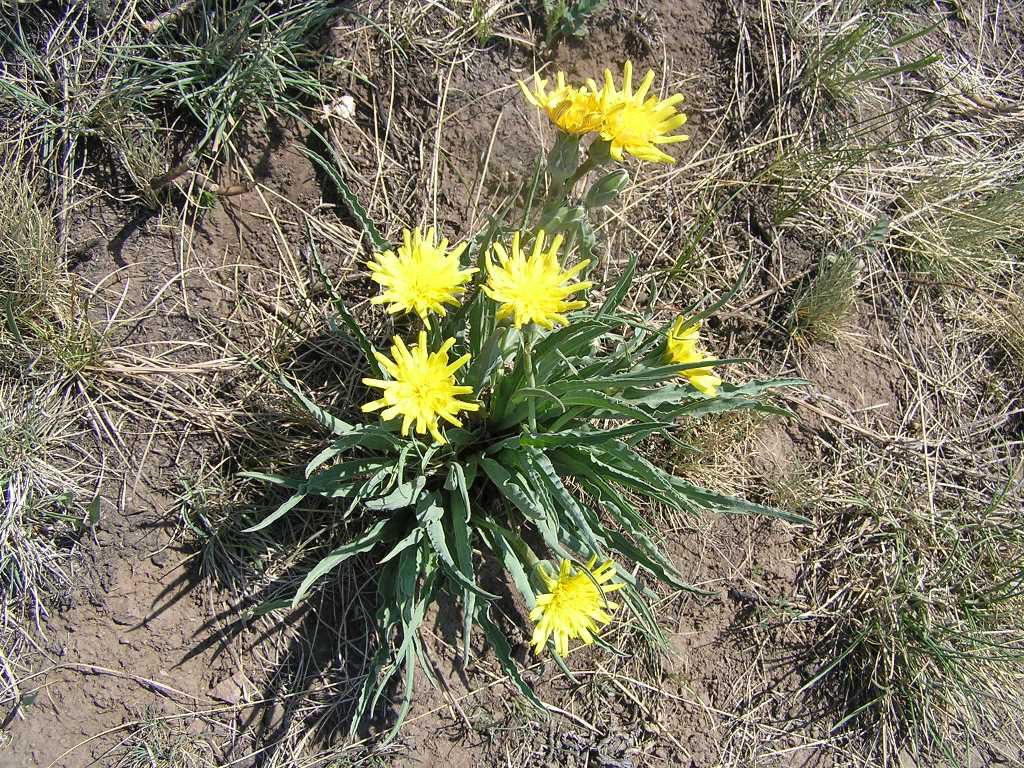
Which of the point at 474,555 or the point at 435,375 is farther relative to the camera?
the point at 474,555

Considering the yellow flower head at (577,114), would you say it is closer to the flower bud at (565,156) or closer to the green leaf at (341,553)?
the flower bud at (565,156)

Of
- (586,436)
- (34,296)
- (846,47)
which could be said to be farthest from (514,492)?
(846,47)

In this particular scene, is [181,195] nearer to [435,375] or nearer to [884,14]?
[435,375]

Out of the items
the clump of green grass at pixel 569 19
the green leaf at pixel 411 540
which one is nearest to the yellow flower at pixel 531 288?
the green leaf at pixel 411 540

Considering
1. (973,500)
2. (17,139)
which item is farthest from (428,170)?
(973,500)

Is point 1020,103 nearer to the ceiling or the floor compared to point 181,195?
nearer to the floor

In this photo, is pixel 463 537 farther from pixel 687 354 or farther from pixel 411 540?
pixel 687 354

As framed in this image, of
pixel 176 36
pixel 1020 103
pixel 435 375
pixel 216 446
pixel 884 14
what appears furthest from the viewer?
pixel 1020 103
